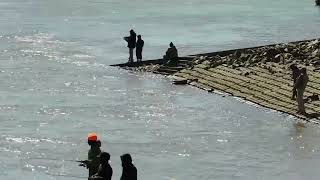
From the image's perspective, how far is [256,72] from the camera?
34781mm

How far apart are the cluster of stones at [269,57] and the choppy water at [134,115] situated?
10.0ft

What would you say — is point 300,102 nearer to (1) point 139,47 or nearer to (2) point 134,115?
(2) point 134,115

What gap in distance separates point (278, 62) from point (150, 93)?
263 inches

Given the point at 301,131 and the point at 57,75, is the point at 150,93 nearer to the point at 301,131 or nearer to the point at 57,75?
the point at 57,75

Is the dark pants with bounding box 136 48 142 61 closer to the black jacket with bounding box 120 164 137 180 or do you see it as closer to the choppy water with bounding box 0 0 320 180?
the choppy water with bounding box 0 0 320 180

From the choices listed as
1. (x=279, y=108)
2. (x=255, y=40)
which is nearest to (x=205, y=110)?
(x=279, y=108)

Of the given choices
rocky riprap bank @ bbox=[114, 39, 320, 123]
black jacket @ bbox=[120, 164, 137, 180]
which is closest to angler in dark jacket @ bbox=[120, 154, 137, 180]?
black jacket @ bbox=[120, 164, 137, 180]

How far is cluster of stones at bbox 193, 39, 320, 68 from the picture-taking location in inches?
1442

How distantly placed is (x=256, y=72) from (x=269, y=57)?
3.14 m

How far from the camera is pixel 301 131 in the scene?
83.4ft

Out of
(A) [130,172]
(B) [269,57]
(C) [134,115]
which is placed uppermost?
(B) [269,57]

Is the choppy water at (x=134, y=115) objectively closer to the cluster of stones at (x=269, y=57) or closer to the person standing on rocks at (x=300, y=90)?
the person standing on rocks at (x=300, y=90)

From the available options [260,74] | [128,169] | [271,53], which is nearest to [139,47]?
[271,53]

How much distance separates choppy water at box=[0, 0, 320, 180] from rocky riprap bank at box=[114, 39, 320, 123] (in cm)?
77
